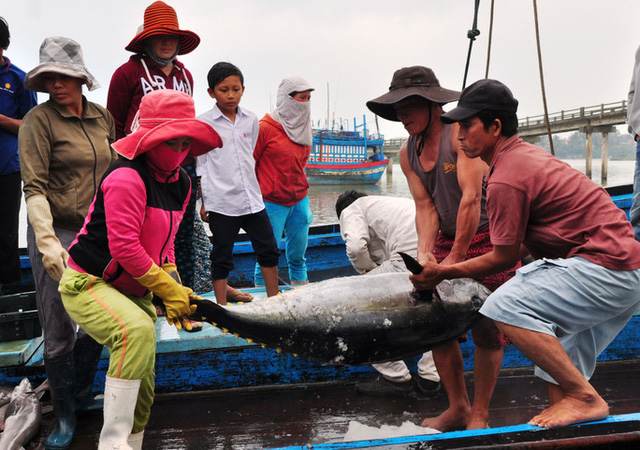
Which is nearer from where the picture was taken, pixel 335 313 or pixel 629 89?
pixel 335 313

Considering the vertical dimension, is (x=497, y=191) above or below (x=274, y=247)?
above

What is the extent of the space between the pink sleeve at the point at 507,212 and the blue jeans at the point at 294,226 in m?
2.76

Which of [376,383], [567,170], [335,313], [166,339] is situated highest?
[567,170]

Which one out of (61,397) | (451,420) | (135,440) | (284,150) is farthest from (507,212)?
(284,150)

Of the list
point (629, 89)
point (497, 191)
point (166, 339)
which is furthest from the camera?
point (629, 89)

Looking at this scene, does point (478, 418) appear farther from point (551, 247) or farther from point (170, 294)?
point (170, 294)

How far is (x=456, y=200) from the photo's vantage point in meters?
3.31

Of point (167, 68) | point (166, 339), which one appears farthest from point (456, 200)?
point (167, 68)

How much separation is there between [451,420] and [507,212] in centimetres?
156

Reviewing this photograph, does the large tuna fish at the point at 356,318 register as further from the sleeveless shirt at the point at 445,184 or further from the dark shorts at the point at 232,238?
the dark shorts at the point at 232,238

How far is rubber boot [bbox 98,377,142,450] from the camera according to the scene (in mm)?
2281

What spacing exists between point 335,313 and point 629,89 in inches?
133

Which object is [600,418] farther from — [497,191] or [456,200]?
[456,200]

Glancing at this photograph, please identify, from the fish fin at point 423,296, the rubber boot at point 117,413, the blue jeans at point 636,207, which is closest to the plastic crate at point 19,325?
the rubber boot at point 117,413
